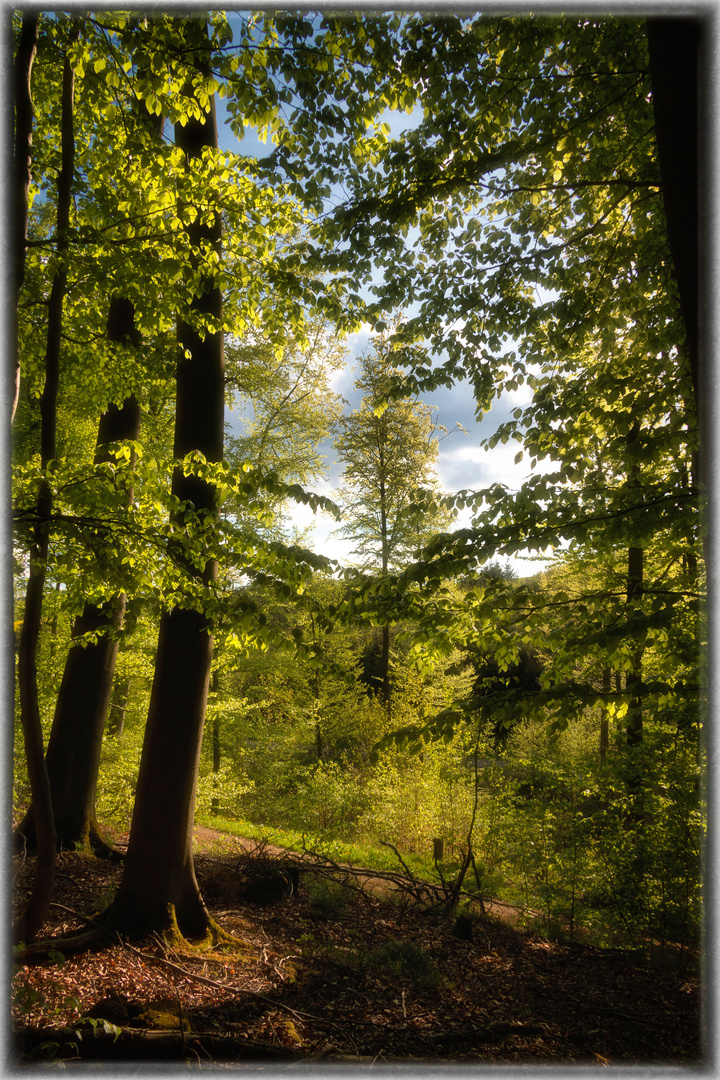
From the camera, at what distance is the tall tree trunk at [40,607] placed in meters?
2.68

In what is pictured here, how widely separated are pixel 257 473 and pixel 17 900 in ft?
15.2

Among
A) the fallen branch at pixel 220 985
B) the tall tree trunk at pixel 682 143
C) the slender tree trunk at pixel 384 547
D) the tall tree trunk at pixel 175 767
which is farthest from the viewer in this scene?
the slender tree trunk at pixel 384 547

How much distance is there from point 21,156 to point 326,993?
566 cm

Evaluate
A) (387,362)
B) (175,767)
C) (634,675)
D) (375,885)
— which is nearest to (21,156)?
(387,362)

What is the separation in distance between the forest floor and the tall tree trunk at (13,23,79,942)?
49 cm

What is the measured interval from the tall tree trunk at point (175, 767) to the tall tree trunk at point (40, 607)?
1037 mm

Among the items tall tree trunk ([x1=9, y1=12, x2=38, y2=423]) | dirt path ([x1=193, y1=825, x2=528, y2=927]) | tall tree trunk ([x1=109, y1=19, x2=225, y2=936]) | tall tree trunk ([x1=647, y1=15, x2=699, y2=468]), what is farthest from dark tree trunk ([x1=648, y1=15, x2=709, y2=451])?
dirt path ([x1=193, y1=825, x2=528, y2=927])

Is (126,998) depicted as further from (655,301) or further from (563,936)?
(655,301)

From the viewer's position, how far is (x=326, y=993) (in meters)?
3.90

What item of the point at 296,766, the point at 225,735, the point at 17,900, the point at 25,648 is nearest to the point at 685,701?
the point at 25,648

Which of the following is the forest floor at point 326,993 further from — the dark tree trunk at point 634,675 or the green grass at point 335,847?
the dark tree trunk at point 634,675

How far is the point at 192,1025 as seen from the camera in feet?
10.0

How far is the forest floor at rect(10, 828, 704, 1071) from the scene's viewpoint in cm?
287

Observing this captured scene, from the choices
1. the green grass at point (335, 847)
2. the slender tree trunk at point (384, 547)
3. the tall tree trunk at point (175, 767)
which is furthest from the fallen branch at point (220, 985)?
the slender tree trunk at point (384, 547)
